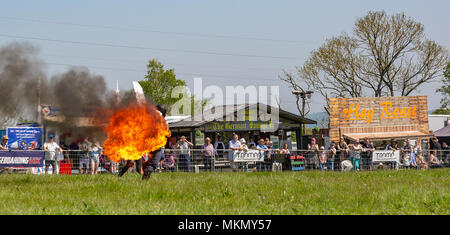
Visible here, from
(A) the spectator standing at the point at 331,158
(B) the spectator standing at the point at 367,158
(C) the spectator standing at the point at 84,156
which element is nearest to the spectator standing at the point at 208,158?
(C) the spectator standing at the point at 84,156

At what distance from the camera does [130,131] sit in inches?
575

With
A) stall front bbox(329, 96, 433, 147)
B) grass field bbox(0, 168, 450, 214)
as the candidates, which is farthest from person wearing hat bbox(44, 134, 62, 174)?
stall front bbox(329, 96, 433, 147)

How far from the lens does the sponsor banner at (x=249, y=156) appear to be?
23672 millimetres

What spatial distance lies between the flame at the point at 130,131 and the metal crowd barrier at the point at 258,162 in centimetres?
639

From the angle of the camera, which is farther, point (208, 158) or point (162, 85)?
point (162, 85)

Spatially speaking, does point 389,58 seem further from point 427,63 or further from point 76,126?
point 76,126

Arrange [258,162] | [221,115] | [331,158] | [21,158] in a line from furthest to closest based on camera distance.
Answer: [221,115], [331,158], [258,162], [21,158]

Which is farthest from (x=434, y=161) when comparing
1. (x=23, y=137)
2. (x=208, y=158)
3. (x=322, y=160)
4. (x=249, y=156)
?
(x=23, y=137)

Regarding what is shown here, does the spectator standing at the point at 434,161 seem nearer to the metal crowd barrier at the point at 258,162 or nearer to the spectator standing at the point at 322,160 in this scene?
the metal crowd barrier at the point at 258,162

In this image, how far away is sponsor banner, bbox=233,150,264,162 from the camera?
23.7 metres

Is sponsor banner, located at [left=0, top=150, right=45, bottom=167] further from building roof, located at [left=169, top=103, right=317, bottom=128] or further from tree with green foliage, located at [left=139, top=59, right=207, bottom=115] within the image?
tree with green foliage, located at [left=139, top=59, right=207, bottom=115]

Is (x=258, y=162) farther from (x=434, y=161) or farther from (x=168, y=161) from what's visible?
(x=434, y=161)

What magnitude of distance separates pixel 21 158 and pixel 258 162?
1003 centimetres

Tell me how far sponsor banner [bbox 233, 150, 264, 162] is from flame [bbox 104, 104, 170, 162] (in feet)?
30.0
